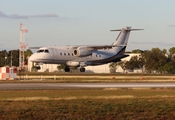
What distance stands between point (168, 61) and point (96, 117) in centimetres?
10824

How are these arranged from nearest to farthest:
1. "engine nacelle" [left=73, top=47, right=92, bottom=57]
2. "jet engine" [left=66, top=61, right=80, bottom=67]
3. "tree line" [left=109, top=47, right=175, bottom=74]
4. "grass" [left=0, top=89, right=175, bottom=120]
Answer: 1. "grass" [left=0, top=89, right=175, bottom=120]
2. "jet engine" [left=66, top=61, right=80, bottom=67]
3. "engine nacelle" [left=73, top=47, right=92, bottom=57]
4. "tree line" [left=109, top=47, right=175, bottom=74]

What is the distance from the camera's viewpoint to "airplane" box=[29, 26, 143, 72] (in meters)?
74.7

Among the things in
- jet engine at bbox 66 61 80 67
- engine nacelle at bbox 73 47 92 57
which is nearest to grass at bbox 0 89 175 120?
jet engine at bbox 66 61 80 67

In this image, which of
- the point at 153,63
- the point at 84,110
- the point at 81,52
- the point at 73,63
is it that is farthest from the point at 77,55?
the point at 84,110

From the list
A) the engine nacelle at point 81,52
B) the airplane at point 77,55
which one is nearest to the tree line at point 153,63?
the airplane at point 77,55

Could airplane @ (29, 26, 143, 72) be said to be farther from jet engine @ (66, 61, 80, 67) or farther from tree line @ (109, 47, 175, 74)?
tree line @ (109, 47, 175, 74)

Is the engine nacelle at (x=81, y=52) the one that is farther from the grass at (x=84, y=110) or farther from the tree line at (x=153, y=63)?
the grass at (x=84, y=110)

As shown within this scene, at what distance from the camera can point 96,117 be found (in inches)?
806

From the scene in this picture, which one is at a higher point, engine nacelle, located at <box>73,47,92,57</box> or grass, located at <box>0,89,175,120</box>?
engine nacelle, located at <box>73,47,92,57</box>

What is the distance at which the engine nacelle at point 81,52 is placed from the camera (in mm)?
77450

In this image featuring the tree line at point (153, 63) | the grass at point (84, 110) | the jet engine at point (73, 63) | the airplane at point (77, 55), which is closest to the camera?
the grass at point (84, 110)

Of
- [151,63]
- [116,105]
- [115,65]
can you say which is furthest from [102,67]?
[116,105]

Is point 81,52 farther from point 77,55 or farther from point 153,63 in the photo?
point 153,63

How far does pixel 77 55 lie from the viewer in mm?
77562
